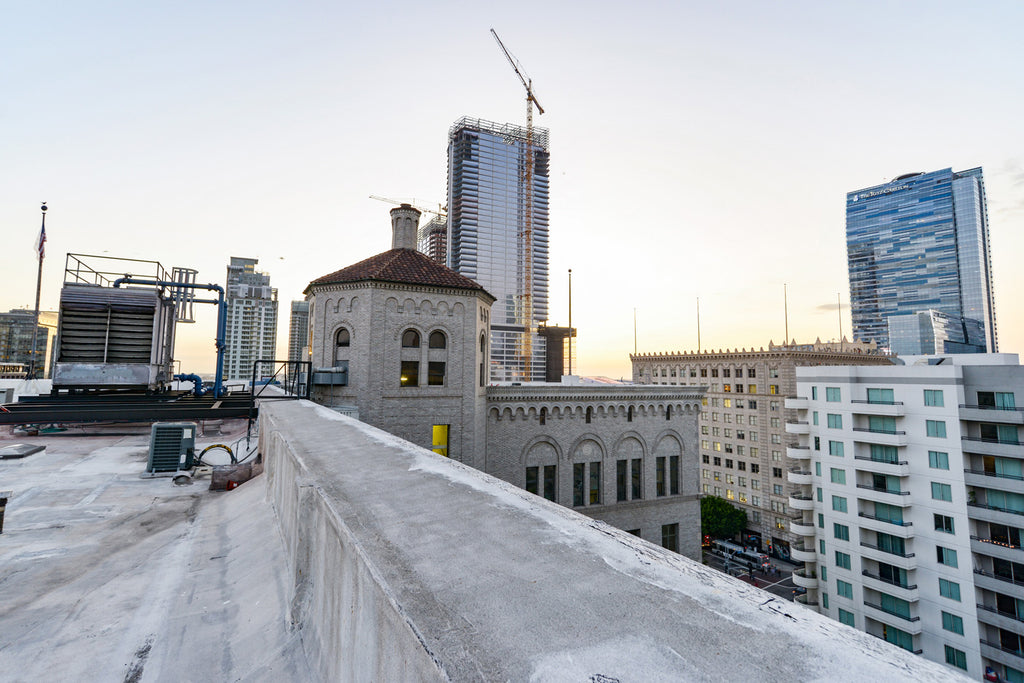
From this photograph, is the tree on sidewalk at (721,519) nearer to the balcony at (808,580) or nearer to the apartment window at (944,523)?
the balcony at (808,580)

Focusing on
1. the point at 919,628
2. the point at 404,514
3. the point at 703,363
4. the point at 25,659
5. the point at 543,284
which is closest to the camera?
the point at 404,514

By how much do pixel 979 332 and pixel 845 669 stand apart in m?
241

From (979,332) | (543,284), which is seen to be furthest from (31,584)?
(979,332)

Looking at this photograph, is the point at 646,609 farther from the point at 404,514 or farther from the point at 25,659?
the point at 25,659

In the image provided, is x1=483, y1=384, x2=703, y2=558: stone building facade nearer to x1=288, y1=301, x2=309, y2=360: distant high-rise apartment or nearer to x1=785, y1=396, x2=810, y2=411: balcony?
x1=785, y1=396, x2=810, y2=411: balcony

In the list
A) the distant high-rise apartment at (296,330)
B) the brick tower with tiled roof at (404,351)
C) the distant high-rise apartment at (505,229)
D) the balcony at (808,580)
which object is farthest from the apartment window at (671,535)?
the distant high-rise apartment at (296,330)

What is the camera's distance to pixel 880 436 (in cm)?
3856

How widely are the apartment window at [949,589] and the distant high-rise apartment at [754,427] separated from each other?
23.4 m

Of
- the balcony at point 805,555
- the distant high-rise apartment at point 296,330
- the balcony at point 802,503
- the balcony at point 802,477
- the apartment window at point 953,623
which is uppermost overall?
the distant high-rise apartment at point 296,330

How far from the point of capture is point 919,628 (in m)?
35.4

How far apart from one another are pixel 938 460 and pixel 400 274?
4451 cm

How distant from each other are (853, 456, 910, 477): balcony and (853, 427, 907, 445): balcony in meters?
1.62

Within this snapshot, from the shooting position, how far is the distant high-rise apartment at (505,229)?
14200 centimetres

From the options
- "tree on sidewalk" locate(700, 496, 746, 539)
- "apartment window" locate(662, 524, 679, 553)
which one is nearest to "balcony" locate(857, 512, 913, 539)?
"apartment window" locate(662, 524, 679, 553)
